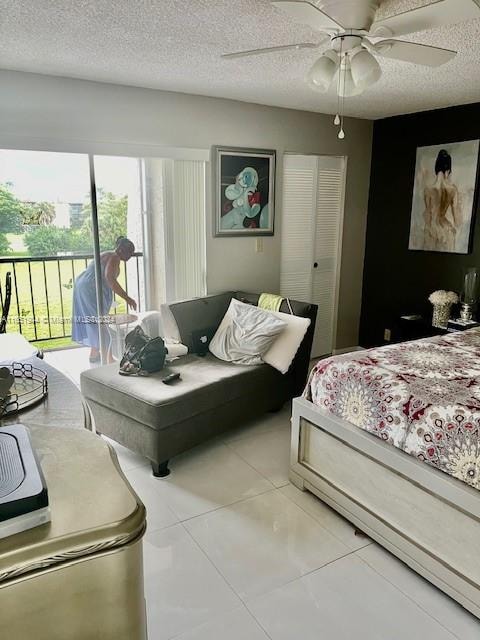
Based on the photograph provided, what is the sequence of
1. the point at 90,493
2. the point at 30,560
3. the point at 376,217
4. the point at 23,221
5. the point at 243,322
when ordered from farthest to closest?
the point at 376,217
the point at 243,322
the point at 23,221
the point at 90,493
the point at 30,560

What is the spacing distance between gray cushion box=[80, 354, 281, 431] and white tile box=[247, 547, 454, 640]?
1.15m

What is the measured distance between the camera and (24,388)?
1495 mm

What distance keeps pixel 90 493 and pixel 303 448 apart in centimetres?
197

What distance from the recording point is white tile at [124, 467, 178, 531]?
2415mm

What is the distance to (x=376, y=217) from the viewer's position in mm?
4773

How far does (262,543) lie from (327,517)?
15.9 inches

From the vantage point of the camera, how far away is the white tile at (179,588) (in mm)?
1844

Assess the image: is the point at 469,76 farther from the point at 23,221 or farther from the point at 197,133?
the point at 23,221

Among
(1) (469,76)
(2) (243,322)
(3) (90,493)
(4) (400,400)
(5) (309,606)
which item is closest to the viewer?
(3) (90,493)

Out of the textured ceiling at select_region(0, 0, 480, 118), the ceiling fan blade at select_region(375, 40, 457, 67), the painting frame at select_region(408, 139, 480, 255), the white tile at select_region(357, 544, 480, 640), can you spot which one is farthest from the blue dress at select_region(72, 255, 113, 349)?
the painting frame at select_region(408, 139, 480, 255)

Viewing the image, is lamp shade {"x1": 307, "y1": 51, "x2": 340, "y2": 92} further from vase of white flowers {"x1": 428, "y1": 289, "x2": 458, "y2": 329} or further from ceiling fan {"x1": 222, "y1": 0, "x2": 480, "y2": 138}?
vase of white flowers {"x1": 428, "y1": 289, "x2": 458, "y2": 329}

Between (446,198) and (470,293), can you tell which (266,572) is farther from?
(446,198)

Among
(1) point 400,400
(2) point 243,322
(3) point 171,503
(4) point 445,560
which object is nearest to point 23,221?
(2) point 243,322

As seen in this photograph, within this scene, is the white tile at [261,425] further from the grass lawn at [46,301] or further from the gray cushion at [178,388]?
the grass lawn at [46,301]
